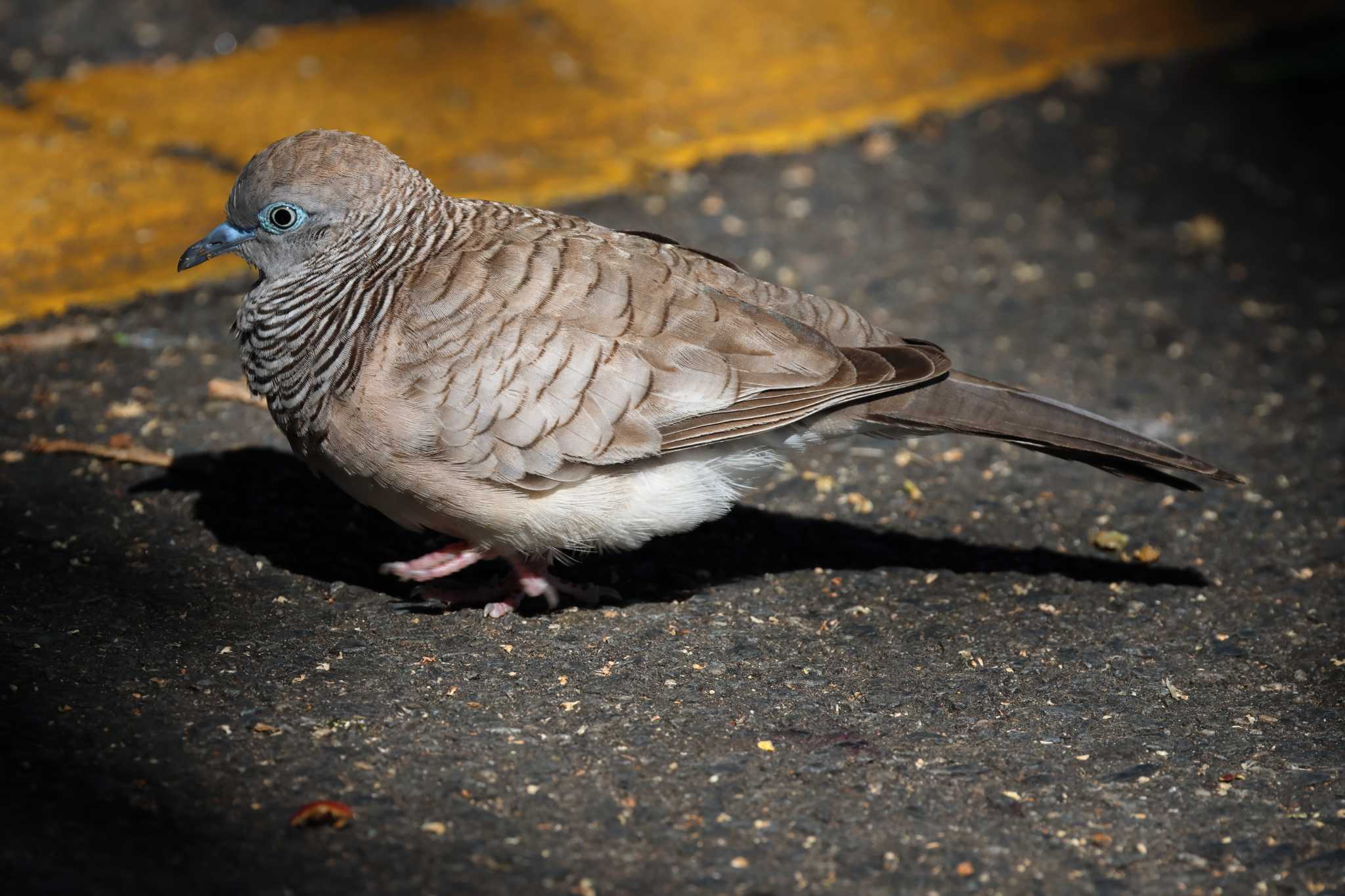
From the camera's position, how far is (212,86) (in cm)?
662

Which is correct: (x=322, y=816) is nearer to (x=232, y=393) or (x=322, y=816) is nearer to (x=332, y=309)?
(x=332, y=309)

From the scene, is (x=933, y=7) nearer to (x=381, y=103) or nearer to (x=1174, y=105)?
(x=1174, y=105)

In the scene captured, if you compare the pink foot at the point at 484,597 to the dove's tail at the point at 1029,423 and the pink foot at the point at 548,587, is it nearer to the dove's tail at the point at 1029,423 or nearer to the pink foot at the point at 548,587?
the pink foot at the point at 548,587

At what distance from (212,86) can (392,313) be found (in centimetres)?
342

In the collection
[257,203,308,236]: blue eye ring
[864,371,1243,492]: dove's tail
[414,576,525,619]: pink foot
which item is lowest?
[414,576,525,619]: pink foot

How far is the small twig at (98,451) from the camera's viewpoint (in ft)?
15.0

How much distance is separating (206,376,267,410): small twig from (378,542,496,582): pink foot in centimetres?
120

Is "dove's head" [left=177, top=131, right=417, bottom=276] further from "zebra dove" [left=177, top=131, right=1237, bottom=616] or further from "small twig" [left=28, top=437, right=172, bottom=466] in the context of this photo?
"small twig" [left=28, top=437, right=172, bottom=466]

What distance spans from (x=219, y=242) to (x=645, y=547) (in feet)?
5.32

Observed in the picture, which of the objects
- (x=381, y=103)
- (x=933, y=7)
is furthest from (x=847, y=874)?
(x=933, y=7)

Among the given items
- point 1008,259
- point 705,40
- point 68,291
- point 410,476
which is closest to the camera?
point 410,476

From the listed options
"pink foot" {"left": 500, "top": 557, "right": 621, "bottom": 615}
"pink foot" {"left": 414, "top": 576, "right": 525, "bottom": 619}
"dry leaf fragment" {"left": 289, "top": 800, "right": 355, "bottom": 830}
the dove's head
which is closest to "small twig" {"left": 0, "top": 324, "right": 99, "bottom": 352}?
the dove's head

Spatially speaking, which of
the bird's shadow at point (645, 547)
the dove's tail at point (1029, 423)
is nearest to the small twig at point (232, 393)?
the bird's shadow at point (645, 547)

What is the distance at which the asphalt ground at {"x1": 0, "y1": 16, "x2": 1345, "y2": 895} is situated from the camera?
3.09 metres
